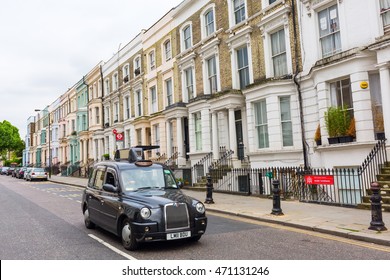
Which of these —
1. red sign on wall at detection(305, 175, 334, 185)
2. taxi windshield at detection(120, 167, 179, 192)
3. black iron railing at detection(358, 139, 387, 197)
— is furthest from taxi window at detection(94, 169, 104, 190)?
black iron railing at detection(358, 139, 387, 197)

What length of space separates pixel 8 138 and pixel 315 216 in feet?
297

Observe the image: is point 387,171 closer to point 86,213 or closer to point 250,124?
point 250,124

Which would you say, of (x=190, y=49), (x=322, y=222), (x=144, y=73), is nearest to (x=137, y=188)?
(x=322, y=222)

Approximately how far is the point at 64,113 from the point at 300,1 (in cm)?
4361

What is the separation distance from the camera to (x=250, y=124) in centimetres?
1611

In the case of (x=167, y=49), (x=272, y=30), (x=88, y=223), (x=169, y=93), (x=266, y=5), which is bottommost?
(x=88, y=223)

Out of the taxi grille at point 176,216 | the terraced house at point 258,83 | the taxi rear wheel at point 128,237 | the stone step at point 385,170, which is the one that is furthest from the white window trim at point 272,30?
the taxi rear wheel at point 128,237

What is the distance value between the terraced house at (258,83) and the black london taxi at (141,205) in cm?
735

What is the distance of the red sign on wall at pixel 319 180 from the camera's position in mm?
10892

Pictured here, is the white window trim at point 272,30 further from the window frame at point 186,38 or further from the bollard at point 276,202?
the bollard at point 276,202

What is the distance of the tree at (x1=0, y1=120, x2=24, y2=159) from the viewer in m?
83.6

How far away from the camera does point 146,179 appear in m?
7.55

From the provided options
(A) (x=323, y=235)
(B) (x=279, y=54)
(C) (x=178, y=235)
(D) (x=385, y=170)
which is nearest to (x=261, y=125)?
(B) (x=279, y=54)

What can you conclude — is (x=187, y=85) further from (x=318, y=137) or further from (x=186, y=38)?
(x=318, y=137)
